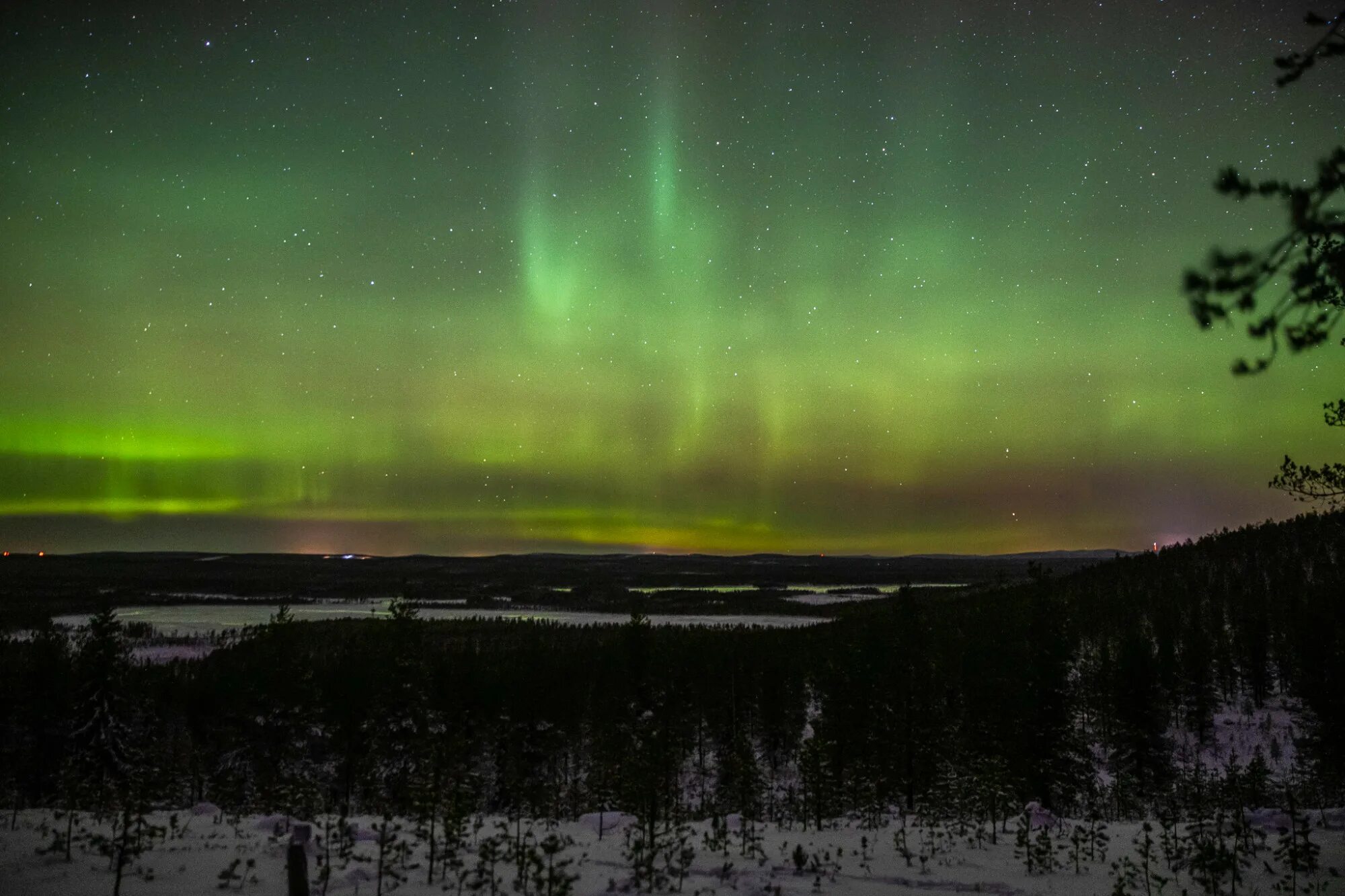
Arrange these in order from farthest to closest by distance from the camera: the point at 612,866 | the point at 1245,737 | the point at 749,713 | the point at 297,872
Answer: the point at 749,713 → the point at 1245,737 → the point at 612,866 → the point at 297,872

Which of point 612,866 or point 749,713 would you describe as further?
point 749,713

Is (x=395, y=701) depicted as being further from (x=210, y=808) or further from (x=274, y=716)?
(x=274, y=716)

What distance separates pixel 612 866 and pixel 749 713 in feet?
229

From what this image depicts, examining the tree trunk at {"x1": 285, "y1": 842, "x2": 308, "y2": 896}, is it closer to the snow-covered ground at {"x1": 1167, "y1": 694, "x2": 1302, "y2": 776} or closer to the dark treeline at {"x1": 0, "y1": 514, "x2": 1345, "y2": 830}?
the dark treeline at {"x1": 0, "y1": 514, "x2": 1345, "y2": 830}

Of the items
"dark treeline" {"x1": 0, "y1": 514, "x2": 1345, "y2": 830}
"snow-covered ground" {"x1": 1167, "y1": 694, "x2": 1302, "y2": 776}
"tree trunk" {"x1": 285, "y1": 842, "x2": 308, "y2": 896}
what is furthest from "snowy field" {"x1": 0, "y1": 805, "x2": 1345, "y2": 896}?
"snow-covered ground" {"x1": 1167, "y1": 694, "x2": 1302, "y2": 776}

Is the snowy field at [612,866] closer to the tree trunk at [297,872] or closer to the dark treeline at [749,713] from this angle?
the dark treeline at [749,713]

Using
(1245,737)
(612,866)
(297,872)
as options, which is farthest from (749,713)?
(297,872)

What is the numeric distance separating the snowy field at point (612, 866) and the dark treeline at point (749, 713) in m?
1.13

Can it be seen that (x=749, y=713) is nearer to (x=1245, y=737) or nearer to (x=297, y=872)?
(x=1245, y=737)

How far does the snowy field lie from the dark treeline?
1133 millimetres

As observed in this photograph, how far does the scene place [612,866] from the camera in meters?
14.6

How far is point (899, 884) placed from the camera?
13703mm

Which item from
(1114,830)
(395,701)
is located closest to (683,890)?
(1114,830)

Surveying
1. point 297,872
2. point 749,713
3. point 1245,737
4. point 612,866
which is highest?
point 297,872
